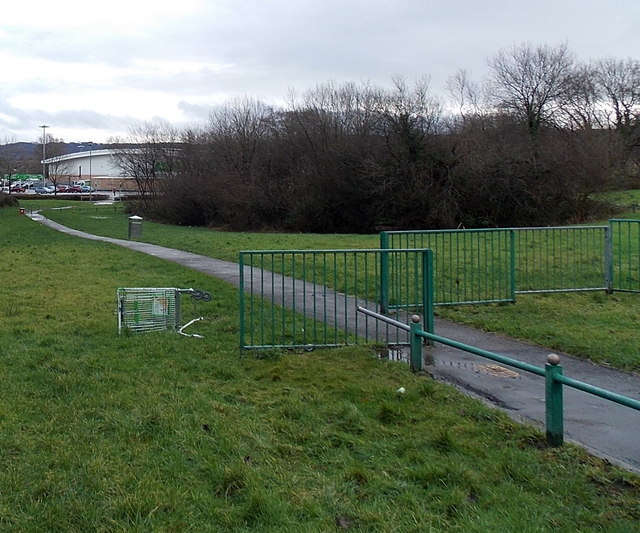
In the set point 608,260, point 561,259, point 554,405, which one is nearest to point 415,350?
point 554,405

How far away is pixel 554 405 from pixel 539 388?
1.78 m

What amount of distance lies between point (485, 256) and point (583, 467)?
8.73 m

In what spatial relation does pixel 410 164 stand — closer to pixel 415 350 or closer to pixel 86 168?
pixel 415 350

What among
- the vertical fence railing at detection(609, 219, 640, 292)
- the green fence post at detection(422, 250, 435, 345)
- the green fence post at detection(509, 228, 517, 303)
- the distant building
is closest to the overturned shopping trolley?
the green fence post at detection(422, 250, 435, 345)

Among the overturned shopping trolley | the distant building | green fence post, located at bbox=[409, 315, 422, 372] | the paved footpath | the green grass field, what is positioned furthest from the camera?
the distant building

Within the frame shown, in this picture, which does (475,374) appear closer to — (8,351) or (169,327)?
(169,327)

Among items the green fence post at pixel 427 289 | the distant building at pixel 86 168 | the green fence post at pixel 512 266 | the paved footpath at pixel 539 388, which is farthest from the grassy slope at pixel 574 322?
the distant building at pixel 86 168

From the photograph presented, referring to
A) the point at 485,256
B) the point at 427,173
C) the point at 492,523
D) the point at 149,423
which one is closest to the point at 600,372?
the point at 492,523

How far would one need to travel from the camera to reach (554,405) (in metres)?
4.79

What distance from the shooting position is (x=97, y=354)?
7.63 meters

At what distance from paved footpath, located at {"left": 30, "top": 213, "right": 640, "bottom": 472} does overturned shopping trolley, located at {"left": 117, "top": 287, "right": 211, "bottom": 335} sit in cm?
316

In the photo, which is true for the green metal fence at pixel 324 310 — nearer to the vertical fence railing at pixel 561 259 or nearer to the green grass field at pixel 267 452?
the green grass field at pixel 267 452

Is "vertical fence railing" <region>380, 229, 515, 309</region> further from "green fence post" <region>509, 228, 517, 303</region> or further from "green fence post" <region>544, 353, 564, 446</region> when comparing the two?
"green fence post" <region>544, 353, 564, 446</region>

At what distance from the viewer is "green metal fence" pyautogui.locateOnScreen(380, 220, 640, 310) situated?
1161 cm
